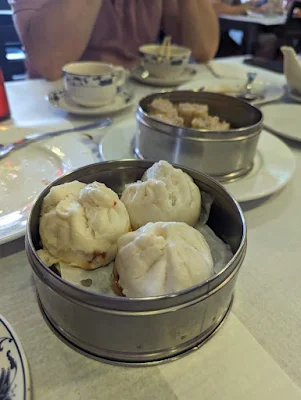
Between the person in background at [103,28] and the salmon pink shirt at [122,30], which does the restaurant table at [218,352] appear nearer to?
the person in background at [103,28]

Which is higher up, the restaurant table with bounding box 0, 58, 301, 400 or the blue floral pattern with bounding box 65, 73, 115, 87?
the blue floral pattern with bounding box 65, 73, 115, 87

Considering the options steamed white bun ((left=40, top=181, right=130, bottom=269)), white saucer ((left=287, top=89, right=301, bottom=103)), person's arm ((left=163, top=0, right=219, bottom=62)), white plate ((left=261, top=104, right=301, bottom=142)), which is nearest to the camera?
steamed white bun ((left=40, top=181, right=130, bottom=269))

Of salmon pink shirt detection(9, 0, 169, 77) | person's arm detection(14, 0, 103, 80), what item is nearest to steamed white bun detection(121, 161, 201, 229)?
person's arm detection(14, 0, 103, 80)

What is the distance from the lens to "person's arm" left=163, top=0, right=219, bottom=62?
4.58 feet

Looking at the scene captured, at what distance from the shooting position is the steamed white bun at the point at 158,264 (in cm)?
40

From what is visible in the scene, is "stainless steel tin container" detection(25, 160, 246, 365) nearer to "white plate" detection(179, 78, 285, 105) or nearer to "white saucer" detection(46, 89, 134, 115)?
"white saucer" detection(46, 89, 134, 115)

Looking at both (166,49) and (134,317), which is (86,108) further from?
(134,317)

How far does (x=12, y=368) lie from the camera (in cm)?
35

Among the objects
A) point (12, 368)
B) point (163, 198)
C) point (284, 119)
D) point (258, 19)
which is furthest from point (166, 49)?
point (258, 19)

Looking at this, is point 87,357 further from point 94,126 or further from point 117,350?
point 94,126

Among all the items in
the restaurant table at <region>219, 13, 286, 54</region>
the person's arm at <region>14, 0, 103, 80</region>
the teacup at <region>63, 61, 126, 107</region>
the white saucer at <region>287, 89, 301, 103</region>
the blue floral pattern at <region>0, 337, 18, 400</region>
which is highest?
the person's arm at <region>14, 0, 103, 80</region>

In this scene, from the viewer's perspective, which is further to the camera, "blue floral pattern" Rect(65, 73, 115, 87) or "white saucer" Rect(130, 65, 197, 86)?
"white saucer" Rect(130, 65, 197, 86)

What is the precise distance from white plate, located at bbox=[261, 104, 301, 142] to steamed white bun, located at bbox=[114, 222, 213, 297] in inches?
21.8

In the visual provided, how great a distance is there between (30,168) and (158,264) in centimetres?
41
